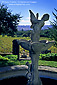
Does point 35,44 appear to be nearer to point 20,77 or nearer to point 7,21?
point 20,77

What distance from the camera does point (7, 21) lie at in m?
14.5

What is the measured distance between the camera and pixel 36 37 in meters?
4.29

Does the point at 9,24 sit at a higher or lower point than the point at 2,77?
higher

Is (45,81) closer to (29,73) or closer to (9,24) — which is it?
(29,73)

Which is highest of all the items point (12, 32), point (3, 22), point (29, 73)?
point (3, 22)

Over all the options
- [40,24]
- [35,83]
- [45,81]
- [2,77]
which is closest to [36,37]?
[40,24]

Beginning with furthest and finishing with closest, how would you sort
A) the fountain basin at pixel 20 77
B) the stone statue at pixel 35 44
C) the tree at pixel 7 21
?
the tree at pixel 7 21 → the fountain basin at pixel 20 77 → the stone statue at pixel 35 44

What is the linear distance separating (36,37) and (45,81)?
258 centimetres

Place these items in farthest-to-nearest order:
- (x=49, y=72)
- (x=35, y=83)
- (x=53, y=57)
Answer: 1. (x=53, y=57)
2. (x=49, y=72)
3. (x=35, y=83)

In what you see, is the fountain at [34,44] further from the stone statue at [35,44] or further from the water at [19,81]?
the water at [19,81]

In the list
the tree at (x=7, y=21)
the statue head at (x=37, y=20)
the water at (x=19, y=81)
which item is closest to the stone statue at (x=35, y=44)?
the statue head at (x=37, y=20)

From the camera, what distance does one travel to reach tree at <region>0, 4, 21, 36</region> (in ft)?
46.1

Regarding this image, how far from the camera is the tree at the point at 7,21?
A: 46.1 ft

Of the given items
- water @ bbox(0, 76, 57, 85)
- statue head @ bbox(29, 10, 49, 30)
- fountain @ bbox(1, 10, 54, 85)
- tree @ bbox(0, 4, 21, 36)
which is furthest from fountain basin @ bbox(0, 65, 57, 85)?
tree @ bbox(0, 4, 21, 36)
